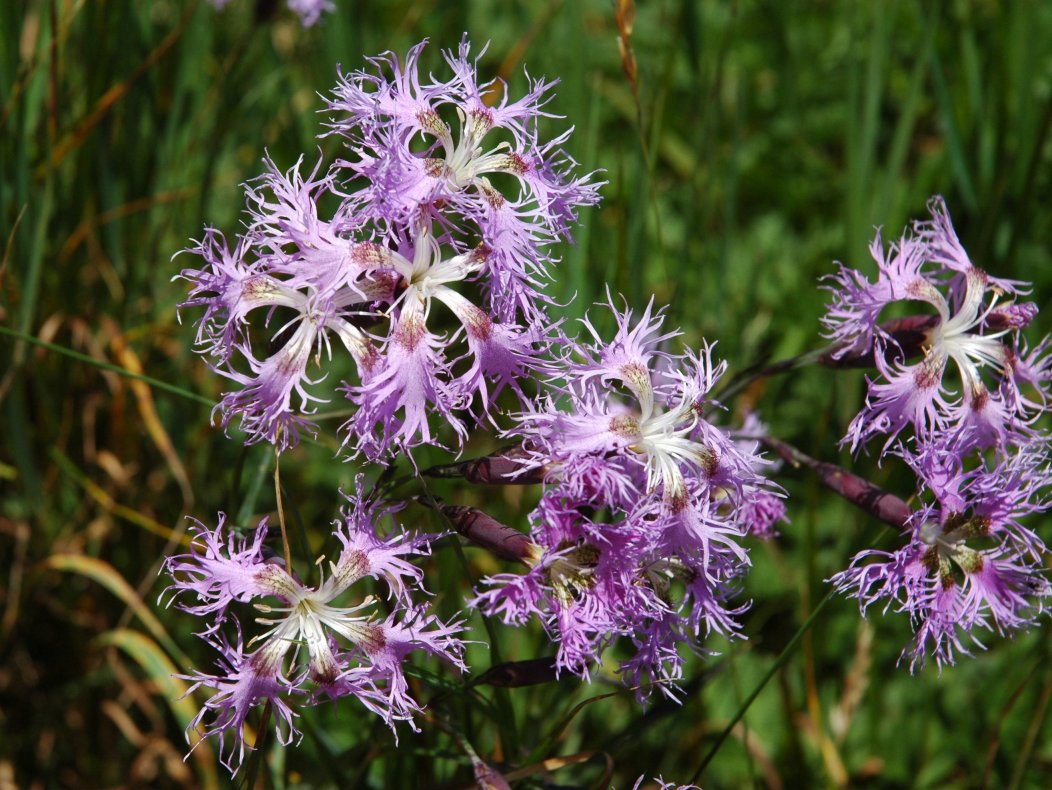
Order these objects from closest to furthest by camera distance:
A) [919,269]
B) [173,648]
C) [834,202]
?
[919,269] < [173,648] < [834,202]

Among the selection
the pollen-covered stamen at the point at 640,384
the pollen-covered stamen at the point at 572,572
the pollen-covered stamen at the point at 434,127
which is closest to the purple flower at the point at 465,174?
the pollen-covered stamen at the point at 434,127

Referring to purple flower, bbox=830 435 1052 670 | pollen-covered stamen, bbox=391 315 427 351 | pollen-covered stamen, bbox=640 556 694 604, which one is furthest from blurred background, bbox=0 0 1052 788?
pollen-covered stamen, bbox=391 315 427 351

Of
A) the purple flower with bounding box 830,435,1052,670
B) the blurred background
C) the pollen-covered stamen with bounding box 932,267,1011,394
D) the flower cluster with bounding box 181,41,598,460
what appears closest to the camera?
the flower cluster with bounding box 181,41,598,460

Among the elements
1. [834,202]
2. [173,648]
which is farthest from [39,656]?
[834,202]

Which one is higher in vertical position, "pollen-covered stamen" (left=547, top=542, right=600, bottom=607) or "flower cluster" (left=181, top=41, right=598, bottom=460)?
"flower cluster" (left=181, top=41, right=598, bottom=460)

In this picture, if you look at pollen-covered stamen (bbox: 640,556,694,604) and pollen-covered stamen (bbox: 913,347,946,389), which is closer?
pollen-covered stamen (bbox: 640,556,694,604)

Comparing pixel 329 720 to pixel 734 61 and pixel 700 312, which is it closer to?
pixel 700 312

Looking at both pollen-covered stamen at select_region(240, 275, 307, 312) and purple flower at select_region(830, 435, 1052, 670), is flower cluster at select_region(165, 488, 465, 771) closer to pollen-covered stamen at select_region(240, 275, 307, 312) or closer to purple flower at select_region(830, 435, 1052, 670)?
pollen-covered stamen at select_region(240, 275, 307, 312)
